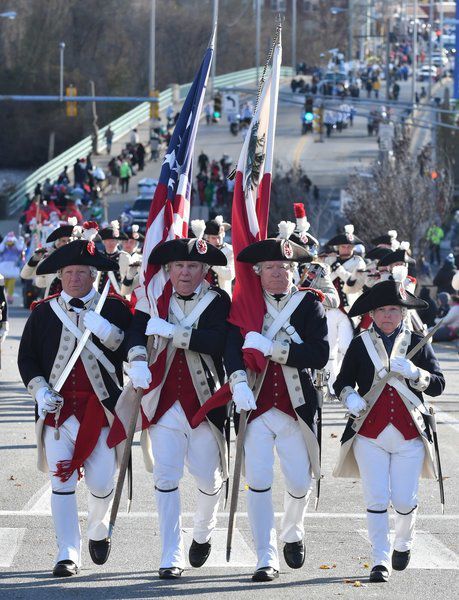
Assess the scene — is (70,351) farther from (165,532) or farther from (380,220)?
(380,220)

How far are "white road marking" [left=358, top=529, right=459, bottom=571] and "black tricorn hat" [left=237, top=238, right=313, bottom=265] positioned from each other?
2066mm

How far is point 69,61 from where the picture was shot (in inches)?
3479

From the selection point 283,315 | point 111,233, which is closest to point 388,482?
point 283,315

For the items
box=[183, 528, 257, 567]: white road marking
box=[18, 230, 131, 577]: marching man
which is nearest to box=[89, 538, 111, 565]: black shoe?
box=[18, 230, 131, 577]: marching man

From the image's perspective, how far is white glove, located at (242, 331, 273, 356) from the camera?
9.42 metres

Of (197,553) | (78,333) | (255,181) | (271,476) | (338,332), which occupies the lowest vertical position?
(338,332)

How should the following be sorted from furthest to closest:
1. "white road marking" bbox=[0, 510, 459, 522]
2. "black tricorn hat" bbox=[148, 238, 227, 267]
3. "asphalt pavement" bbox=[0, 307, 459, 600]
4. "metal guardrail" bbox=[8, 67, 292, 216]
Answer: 1. "metal guardrail" bbox=[8, 67, 292, 216]
2. "white road marking" bbox=[0, 510, 459, 522]
3. "black tricorn hat" bbox=[148, 238, 227, 267]
4. "asphalt pavement" bbox=[0, 307, 459, 600]

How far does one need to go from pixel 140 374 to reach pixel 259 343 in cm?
74

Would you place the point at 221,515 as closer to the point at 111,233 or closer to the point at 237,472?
the point at 237,472

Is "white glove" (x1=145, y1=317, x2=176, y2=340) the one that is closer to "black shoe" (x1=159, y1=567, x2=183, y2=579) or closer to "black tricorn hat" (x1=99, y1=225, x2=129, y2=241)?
"black shoe" (x1=159, y1=567, x2=183, y2=579)

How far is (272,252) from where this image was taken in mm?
9641

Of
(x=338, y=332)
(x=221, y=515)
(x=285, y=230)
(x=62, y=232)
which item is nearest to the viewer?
(x=285, y=230)

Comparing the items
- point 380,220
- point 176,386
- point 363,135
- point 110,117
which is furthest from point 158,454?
point 110,117

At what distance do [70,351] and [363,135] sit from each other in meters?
70.1
